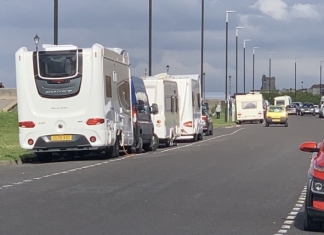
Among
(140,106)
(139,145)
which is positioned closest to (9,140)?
(139,145)

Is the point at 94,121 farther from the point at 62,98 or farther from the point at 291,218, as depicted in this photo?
the point at 291,218

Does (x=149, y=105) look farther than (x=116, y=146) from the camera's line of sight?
Yes

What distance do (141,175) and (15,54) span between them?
6.57m

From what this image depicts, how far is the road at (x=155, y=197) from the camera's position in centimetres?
1070

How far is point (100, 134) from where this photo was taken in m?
22.5

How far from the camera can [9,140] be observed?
32.1 m

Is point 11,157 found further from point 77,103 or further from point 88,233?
point 88,233

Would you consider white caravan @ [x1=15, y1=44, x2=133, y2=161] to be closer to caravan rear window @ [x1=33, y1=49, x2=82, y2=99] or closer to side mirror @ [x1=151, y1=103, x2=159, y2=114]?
caravan rear window @ [x1=33, y1=49, x2=82, y2=99]

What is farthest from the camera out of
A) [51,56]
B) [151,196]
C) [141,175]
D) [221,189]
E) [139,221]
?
[51,56]

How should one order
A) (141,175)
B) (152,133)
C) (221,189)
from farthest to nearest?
1. (152,133)
2. (141,175)
3. (221,189)

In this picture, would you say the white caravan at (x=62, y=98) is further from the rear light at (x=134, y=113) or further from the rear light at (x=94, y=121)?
the rear light at (x=134, y=113)

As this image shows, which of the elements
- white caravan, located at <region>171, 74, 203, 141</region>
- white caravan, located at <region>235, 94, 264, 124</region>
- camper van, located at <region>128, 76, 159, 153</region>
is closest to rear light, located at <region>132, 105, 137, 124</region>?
camper van, located at <region>128, 76, 159, 153</region>

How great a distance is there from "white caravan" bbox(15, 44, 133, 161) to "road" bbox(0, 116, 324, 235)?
80 centimetres

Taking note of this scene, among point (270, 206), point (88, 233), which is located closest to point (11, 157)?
point (270, 206)
